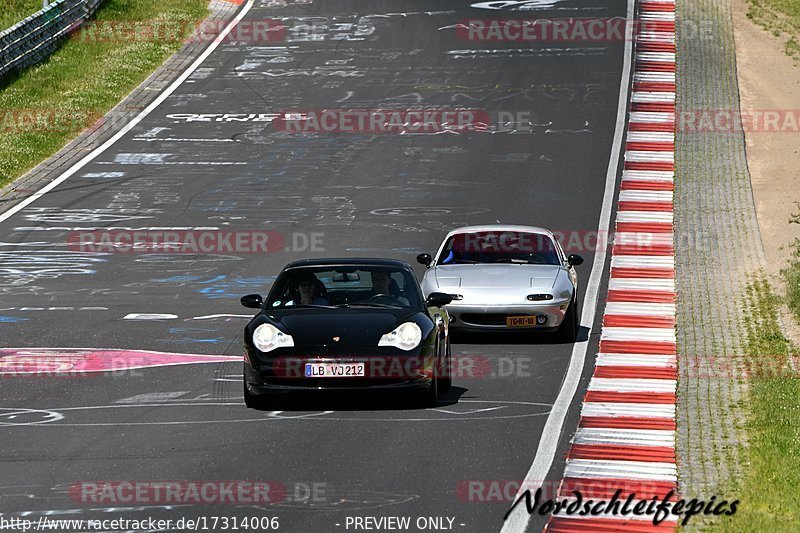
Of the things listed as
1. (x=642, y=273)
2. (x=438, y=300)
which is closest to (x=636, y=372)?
(x=438, y=300)

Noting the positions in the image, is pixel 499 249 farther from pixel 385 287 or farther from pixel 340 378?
pixel 340 378

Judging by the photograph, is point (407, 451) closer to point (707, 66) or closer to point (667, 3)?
point (707, 66)

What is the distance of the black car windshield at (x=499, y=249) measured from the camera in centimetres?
1739

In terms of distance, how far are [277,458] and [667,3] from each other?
33841mm

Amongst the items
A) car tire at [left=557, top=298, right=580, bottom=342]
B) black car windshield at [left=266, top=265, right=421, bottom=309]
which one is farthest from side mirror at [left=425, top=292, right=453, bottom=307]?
car tire at [left=557, top=298, right=580, bottom=342]

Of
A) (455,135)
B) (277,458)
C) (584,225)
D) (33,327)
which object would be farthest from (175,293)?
(455,135)

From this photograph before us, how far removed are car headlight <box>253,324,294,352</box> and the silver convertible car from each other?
366 centimetres

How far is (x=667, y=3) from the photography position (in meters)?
42.0

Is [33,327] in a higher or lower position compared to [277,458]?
lower

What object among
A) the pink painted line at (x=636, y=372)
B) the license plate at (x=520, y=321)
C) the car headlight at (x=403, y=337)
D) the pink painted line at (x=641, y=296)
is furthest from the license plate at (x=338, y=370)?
the pink painted line at (x=641, y=296)

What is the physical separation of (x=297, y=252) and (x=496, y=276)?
6.21 m

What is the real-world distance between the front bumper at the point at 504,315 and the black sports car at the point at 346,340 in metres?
2.44

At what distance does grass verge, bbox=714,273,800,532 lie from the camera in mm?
9219

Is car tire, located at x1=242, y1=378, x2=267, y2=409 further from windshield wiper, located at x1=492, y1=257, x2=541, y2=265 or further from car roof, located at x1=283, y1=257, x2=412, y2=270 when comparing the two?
windshield wiper, located at x1=492, y1=257, x2=541, y2=265
